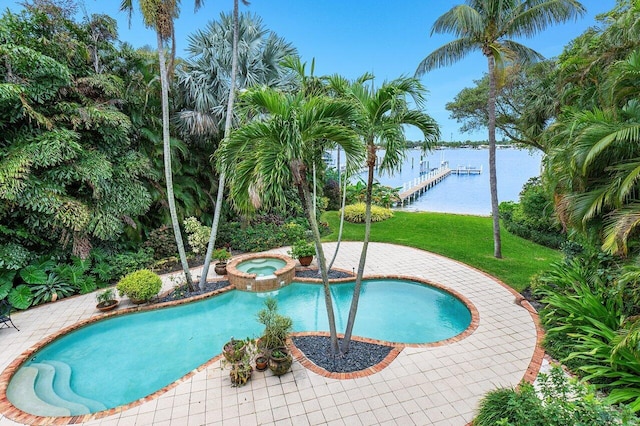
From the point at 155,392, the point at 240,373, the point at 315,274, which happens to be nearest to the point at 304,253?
the point at 315,274

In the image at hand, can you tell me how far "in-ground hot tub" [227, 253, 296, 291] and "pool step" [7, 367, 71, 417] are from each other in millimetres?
4564

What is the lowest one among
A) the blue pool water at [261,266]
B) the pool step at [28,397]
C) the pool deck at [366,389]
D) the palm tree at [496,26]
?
the pool deck at [366,389]

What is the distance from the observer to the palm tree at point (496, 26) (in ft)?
29.8

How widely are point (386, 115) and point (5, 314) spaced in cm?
951

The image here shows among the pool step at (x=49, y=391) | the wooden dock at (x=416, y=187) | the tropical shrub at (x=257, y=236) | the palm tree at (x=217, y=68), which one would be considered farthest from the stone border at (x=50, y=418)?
the wooden dock at (x=416, y=187)

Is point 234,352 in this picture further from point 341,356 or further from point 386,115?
point 386,115

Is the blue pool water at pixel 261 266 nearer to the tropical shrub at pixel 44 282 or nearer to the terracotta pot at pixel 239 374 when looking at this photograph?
the terracotta pot at pixel 239 374

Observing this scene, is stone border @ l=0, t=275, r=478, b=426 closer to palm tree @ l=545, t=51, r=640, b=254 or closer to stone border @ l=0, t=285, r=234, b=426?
stone border @ l=0, t=285, r=234, b=426

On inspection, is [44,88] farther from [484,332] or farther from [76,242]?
[484,332]

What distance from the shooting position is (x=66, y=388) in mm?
5465

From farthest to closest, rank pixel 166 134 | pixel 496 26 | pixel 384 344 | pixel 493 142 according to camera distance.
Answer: pixel 493 142 < pixel 496 26 < pixel 166 134 < pixel 384 344

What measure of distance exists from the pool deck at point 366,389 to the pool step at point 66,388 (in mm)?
714

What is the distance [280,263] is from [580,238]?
8.13 m

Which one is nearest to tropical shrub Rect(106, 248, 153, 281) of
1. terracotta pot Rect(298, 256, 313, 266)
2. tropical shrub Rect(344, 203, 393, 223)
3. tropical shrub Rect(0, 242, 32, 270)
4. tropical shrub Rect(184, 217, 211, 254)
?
tropical shrub Rect(184, 217, 211, 254)
